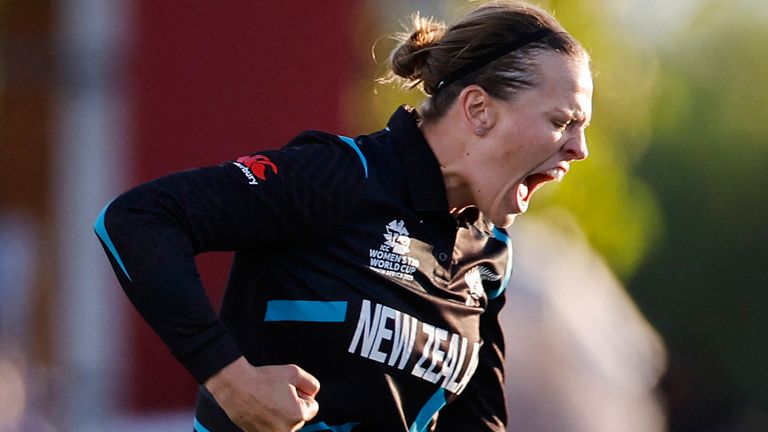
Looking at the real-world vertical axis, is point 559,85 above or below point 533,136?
above

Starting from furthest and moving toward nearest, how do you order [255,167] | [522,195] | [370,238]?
[522,195], [370,238], [255,167]

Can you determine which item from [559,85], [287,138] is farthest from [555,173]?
[287,138]

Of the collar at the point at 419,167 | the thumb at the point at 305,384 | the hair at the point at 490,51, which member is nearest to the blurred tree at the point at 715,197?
the hair at the point at 490,51

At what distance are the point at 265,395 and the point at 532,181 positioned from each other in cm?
85

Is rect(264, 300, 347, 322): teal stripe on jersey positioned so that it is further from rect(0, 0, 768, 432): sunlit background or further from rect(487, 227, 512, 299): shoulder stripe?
rect(0, 0, 768, 432): sunlit background

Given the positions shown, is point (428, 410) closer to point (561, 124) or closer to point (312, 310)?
point (312, 310)

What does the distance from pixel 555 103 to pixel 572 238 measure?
2683 millimetres

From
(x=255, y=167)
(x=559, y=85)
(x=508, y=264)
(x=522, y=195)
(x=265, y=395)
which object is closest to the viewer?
(x=265, y=395)

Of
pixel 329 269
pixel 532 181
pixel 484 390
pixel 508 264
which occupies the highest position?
pixel 532 181

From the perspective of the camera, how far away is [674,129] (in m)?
5.33

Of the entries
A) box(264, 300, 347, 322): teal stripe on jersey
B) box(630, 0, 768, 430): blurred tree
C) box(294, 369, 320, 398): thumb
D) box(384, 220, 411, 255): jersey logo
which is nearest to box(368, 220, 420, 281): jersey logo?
box(384, 220, 411, 255): jersey logo

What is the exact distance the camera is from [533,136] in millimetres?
2404

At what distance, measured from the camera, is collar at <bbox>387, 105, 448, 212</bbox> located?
7.88ft

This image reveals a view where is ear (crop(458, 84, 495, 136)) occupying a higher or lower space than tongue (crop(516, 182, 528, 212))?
higher
